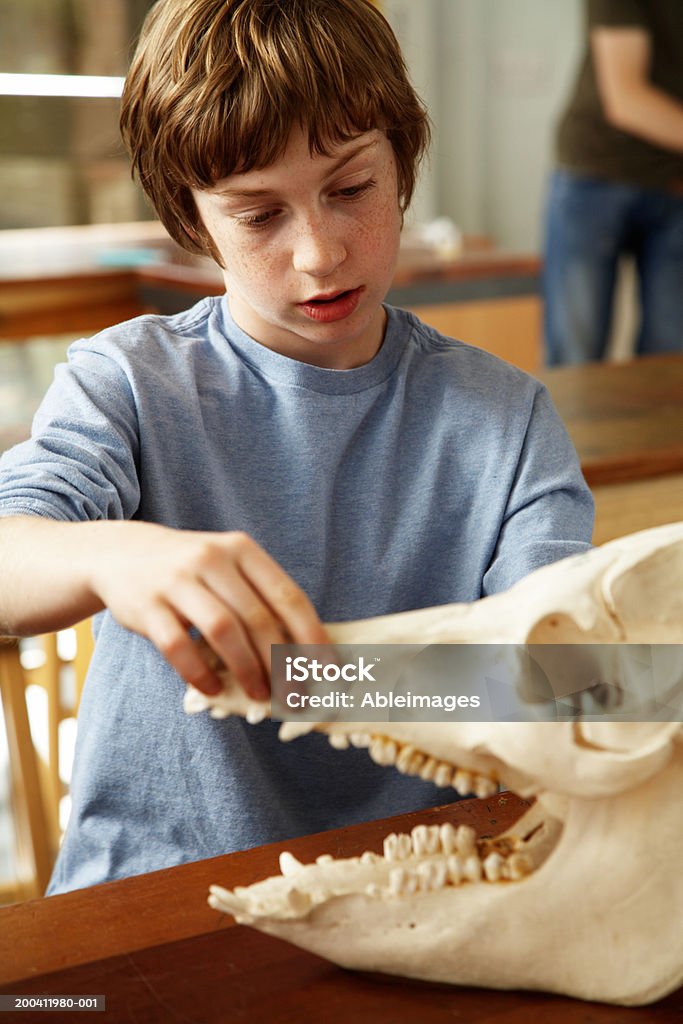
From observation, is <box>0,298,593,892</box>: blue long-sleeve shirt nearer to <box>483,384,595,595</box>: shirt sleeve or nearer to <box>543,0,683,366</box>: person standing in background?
<box>483,384,595,595</box>: shirt sleeve

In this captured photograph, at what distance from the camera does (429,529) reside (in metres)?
1.06

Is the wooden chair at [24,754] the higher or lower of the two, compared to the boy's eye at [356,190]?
lower

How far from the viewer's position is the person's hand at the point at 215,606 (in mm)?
588

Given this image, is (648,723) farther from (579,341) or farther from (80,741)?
(579,341)

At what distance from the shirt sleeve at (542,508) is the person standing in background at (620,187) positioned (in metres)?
2.12

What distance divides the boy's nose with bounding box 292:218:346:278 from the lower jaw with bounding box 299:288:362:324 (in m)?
0.05

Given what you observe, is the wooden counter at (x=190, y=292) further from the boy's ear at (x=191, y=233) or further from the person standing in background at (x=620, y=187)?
the boy's ear at (x=191, y=233)

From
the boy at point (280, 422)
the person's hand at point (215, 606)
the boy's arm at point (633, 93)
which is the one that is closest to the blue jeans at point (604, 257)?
the boy's arm at point (633, 93)

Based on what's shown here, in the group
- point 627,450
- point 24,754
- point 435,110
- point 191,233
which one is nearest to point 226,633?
point 191,233

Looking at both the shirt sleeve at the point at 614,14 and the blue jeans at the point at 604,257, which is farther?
the blue jeans at the point at 604,257

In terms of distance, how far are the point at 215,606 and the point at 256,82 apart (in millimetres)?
467

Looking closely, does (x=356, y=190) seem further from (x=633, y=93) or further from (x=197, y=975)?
(x=633, y=93)

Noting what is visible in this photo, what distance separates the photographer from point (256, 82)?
884 millimetres

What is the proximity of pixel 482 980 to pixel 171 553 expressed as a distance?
0.97 feet
